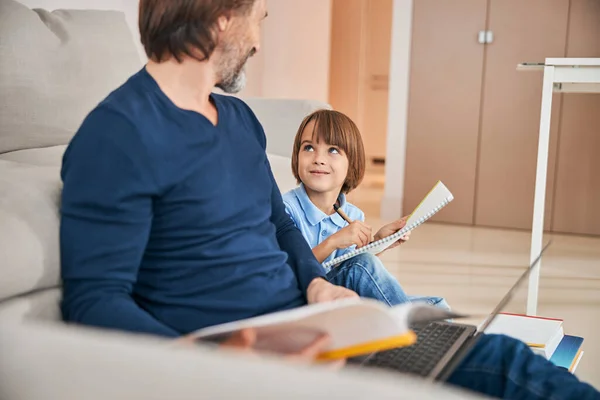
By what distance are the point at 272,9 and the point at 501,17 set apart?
138 cm

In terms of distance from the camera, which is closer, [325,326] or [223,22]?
[325,326]

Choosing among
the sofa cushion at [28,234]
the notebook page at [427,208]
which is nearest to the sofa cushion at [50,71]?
the sofa cushion at [28,234]

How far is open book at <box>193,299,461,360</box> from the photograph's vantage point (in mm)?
663

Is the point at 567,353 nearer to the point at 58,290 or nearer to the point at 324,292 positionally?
the point at 324,292

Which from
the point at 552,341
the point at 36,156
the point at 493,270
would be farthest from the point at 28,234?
the point at 493,270

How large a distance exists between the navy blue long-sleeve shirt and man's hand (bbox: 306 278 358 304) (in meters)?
0.02

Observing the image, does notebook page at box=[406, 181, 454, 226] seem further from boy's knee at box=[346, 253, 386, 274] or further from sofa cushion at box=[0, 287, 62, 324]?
sofa cushion at box=[0, 287, 62, 324]

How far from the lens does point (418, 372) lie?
812 mm

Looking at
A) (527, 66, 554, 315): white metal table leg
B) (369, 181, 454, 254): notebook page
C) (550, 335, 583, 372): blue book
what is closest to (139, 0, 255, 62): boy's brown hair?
(369, 181, 454, 254): notebook page

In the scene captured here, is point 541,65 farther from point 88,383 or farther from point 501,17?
point 88,383

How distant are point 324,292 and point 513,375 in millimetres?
251

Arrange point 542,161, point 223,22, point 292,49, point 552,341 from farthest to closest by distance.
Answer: point 292,49, point 542,161, point 552,341, point 223,22

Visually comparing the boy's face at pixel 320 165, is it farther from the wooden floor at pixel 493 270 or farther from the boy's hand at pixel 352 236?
the wooden floor at pixel 493 270

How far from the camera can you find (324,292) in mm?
970
